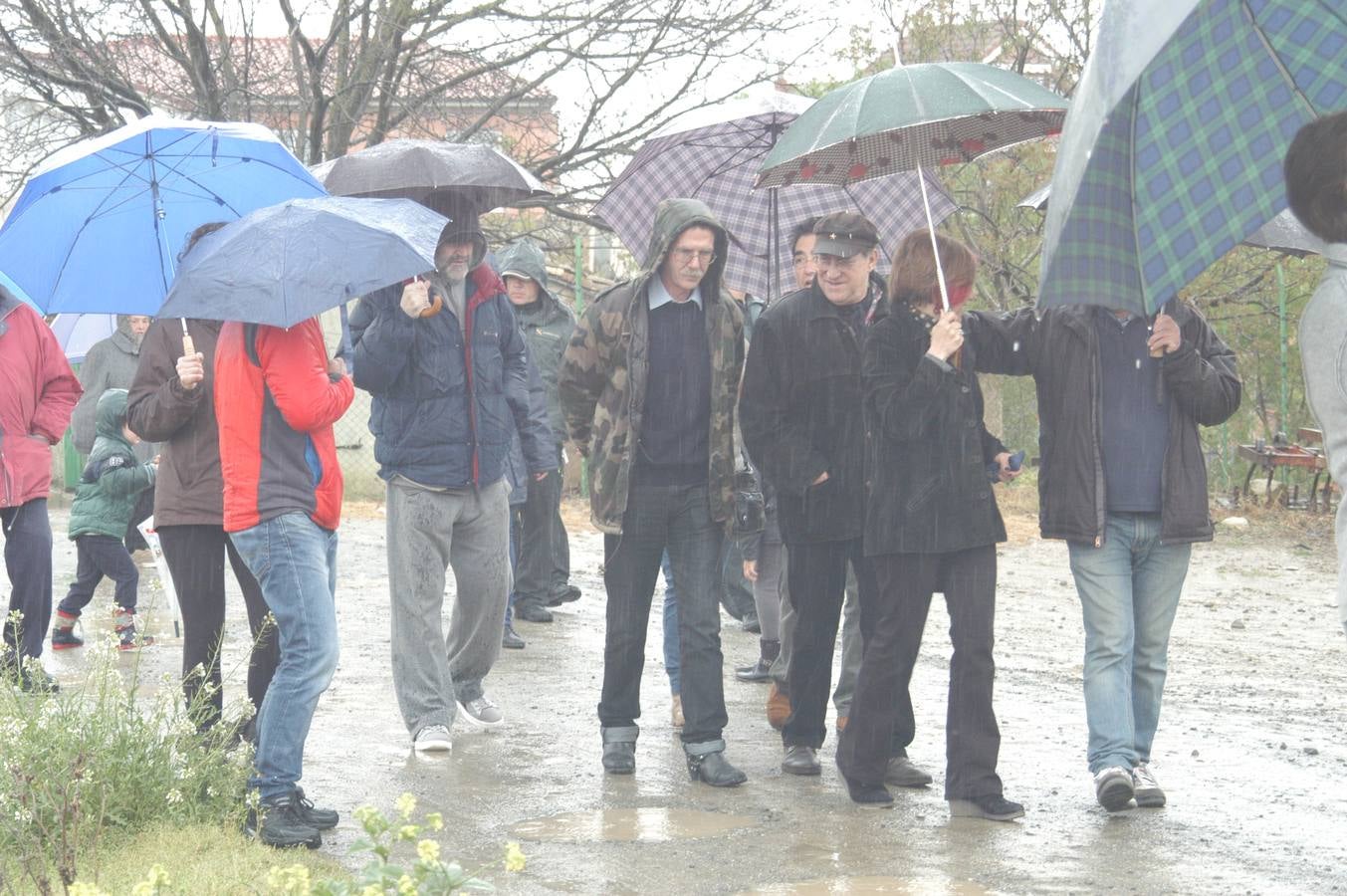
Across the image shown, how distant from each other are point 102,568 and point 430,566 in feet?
11.8

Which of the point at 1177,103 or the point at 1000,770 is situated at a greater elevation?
the point at 1177,103

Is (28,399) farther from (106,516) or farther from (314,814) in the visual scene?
(314,814)

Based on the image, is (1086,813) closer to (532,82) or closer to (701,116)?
(701,116)

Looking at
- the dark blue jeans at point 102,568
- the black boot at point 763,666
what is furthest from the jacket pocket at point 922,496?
the dark blue jeans at point 102,568

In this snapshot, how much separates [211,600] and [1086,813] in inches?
121

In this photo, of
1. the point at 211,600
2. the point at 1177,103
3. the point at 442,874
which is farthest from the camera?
the point at 211,600

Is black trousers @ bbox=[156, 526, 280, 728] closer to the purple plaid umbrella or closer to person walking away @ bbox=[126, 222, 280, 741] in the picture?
person walking away @ bbox=[126, 222, 280, 741]

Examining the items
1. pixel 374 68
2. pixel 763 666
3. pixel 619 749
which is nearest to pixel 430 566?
pixel 619 749

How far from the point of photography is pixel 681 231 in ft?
21.1

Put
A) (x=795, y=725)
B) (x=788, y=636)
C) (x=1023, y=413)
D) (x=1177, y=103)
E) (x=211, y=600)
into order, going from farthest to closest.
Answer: (x=1023, y=413) → (x=788, y=636) → (x=795, y=725) → (x=211, y=600) → (x=1177, y=103)

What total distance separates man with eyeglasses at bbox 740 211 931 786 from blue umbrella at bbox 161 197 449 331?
1.45 meters

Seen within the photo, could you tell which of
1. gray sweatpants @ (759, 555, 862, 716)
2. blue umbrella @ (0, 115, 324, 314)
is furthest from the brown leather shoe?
blue umbrella @ (0, 115, 324, 314)

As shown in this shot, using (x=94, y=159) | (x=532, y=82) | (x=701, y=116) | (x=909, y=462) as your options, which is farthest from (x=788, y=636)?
(x=532, y=82)

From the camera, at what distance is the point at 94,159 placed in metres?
6.21
